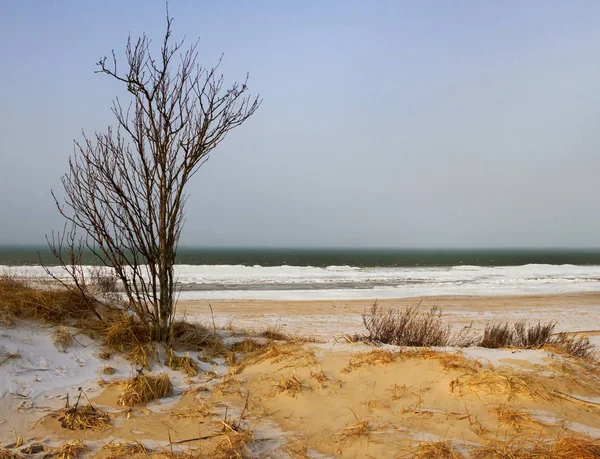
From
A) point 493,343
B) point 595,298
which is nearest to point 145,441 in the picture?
point 493,343

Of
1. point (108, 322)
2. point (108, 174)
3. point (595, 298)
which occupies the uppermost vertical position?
point (108, 174)

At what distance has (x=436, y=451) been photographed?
126 inches

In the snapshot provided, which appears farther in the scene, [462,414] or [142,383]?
[142,383]

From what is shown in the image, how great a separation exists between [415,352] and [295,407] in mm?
1900

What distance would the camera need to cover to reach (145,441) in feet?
11.5

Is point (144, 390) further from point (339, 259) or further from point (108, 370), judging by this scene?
point (339, 259)

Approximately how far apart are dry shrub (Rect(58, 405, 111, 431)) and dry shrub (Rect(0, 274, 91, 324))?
283 cm

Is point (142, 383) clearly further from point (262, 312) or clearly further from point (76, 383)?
point (262, 312)

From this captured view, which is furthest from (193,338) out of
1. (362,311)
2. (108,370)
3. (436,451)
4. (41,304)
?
(362,311)

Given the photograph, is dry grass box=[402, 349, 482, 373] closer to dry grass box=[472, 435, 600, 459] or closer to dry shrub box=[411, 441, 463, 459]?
dry grass box=[472, 435, 600, 459]

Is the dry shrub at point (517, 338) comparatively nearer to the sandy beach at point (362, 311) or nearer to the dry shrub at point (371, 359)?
the dry shrub at point (371, 359)

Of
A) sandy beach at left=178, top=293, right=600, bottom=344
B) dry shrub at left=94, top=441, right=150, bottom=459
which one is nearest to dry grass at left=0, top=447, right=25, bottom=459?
dry shrub at left=94, top=441, right=150, bottom=459

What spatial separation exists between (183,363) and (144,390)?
1.34 metres

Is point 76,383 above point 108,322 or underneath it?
underneath
